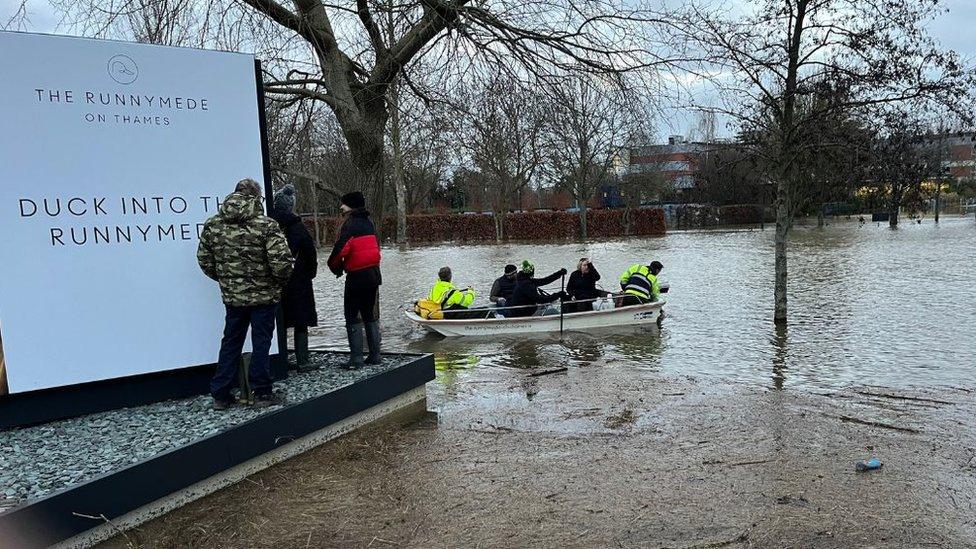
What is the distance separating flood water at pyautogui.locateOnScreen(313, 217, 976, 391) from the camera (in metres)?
9.65

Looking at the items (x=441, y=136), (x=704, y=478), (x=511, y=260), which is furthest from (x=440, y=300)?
(x=511, y=260)

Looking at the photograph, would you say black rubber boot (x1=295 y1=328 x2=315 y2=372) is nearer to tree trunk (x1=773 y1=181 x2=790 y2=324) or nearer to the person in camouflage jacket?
the person in camouflage jacket

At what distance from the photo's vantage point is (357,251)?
7.24 m

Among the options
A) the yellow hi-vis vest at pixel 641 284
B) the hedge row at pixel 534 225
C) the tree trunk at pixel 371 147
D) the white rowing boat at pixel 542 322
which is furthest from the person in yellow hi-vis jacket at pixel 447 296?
the hedge row at pixel 534 225

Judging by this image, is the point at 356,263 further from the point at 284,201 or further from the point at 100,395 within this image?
the point at 100,395

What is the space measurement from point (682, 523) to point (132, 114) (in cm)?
527

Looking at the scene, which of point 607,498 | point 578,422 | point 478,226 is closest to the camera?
point 607,498

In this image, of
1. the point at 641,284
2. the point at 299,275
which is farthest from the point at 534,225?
the point at 299,275

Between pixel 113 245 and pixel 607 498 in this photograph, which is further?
pixel 113 245

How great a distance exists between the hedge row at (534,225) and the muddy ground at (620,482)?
3924 cm

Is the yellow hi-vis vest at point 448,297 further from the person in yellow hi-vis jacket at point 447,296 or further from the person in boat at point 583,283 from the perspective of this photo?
the person in boat at point 583,283

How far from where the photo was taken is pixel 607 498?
4824 mm

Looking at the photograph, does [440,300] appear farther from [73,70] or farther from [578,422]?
[73,70]

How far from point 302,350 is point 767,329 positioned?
858 centimetres
